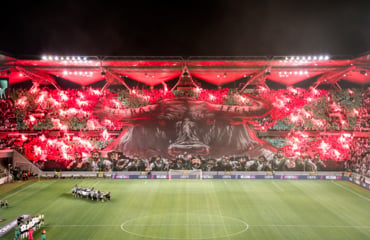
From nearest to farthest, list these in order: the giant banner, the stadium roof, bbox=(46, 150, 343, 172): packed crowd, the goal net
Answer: the goal net → the stadium roof → bbox=(46, 150, 343, 172): packed crowd → the giant banner

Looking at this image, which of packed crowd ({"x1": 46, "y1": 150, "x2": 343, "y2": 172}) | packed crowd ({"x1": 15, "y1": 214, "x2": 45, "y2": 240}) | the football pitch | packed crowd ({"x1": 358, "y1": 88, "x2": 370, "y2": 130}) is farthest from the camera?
packed crowd ({"x1": 46, "y1": 150, "x2": 343, "y2": 172})

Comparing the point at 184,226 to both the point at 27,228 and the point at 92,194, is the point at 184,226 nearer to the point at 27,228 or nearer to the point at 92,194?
the point at 27,228

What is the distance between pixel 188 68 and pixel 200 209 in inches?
942

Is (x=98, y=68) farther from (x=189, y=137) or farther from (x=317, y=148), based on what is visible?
(x=317, y=148)

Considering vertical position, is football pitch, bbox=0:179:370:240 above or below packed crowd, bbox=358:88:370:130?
below

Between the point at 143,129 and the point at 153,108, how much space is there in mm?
3130

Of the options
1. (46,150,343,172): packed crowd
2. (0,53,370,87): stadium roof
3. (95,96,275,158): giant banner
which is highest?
(0,53,370,87): stadium roof

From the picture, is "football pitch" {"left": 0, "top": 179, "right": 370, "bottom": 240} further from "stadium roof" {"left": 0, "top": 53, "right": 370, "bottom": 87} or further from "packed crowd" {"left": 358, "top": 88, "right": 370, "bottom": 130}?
"stadium roof" {"left": 0, "top": 53, "right": 370, "bottom": 87}

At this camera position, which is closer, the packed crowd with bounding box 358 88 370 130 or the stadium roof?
the stadium roof

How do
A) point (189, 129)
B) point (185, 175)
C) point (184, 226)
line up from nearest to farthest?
point (184, 226), point (185, 175), point (189, 129)

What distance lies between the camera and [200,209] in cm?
3125

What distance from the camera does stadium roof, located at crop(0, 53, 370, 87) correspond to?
1891 inches

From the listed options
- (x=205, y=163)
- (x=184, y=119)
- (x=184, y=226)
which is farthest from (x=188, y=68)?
(x=184, y=226)


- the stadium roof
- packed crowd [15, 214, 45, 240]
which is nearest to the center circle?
packed crowd [15, 214, 45, 240]
